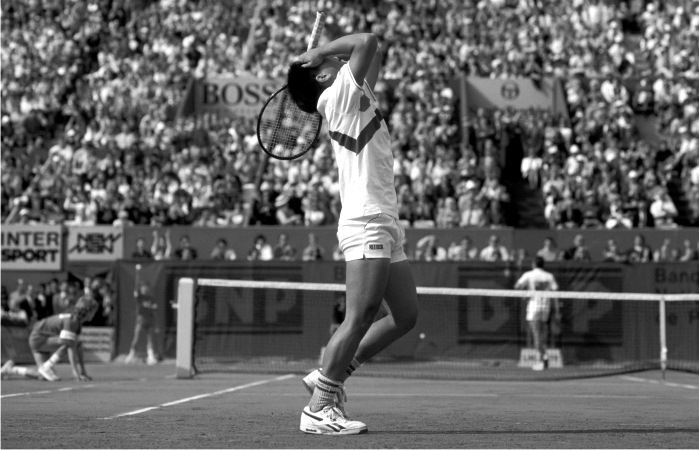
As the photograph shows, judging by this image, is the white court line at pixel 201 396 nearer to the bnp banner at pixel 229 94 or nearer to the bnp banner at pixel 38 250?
the bnp banner at pixel 38 250

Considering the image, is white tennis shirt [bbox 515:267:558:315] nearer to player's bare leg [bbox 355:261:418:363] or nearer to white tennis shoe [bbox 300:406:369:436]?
player's bare leg [bbox 355:261:418:363]

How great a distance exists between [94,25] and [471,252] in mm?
16437

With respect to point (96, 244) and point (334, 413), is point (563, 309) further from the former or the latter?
point (334, 413)

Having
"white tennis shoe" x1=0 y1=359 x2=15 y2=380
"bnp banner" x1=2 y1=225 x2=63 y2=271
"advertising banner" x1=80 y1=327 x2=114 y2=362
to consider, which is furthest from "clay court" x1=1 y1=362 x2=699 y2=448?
"bnp banner" x1=2 y1=225 x2=63 y2=271

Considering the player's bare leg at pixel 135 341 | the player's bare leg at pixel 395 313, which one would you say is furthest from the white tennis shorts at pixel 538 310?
the player's bare leg at pixel 395 313

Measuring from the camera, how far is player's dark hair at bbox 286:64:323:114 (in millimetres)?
7074

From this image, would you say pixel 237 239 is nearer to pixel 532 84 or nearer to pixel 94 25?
pixel 532 84

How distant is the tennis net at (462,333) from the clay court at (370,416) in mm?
5219

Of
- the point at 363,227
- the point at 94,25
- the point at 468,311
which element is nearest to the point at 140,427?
the point at 363,227

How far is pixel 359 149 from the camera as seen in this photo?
692 cm

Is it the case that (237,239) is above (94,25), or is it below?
below

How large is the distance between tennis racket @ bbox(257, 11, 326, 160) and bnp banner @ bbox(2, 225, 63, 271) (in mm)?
15348

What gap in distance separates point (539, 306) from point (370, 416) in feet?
36.9

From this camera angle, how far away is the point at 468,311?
19.6 metres
